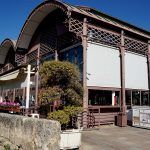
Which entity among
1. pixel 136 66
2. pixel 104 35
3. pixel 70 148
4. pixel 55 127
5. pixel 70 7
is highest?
pixel 70 7

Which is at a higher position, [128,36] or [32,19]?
[32,19]

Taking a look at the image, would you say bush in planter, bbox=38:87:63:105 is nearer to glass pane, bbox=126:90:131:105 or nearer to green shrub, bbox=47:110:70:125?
green shrub, bbox=47:110:70:125

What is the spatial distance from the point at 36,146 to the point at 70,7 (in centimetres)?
902

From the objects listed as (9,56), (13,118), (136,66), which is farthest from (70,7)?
(9,56)

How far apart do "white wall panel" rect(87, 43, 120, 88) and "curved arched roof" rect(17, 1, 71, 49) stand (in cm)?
305

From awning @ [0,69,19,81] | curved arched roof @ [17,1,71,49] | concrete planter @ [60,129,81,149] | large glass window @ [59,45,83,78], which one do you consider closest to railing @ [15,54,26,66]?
curved arched roof @ [17,1,71,49]

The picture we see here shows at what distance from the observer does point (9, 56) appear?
88.9ft

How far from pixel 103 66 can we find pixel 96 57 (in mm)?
745

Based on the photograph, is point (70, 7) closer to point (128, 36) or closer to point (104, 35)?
point (104, 35)

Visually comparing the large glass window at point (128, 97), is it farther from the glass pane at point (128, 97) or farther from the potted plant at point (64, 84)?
the potted plant at point (64, 84)

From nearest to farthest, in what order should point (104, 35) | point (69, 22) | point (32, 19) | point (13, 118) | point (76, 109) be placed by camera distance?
point (13, 118) < point (76, 109) < point (69, 22) < point (104, 35) < point (32, 19)

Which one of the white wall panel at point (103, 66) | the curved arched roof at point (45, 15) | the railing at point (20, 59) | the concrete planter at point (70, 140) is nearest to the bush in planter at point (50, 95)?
the concrete planter at point (70, 140)

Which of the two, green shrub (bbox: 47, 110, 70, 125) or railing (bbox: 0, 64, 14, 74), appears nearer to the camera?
green shrub (bbox: 47, 110, 70, 125)

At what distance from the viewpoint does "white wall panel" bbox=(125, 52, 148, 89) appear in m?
16.6
